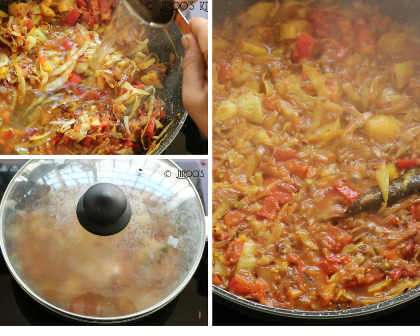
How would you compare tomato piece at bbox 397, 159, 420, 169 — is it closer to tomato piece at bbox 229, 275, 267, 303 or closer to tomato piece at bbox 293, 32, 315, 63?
tomato piece at bbox 293, 32, 315, 63

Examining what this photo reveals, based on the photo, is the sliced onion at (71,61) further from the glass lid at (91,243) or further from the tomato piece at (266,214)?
the tomato piece at (266,214)

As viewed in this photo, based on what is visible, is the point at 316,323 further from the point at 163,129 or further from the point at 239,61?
the point at 239,61

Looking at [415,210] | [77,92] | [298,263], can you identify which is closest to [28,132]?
[77,92]

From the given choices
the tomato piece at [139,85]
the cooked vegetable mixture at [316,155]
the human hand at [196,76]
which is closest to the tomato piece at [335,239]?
the cooked vegetable mixture at [316,155]

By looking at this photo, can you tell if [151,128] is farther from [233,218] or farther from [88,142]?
[233,218]

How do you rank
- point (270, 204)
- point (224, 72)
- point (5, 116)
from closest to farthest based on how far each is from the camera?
1. point (5, 116)
2. point (270, 204)
3. point (224, 72)

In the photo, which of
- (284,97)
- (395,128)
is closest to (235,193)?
(284,97)

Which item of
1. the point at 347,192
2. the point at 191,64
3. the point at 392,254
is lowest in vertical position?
the point at 392,254
